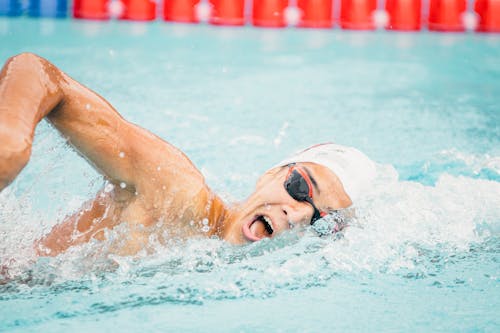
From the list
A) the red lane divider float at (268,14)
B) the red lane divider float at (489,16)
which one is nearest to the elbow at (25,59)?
the red lane divider float at (268,14)

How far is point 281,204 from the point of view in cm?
229

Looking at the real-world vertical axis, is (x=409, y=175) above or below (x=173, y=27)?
below

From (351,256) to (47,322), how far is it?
1.00 m

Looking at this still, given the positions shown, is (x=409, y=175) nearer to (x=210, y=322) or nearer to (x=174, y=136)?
(x=174, y=136)

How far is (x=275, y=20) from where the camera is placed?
22.6ft

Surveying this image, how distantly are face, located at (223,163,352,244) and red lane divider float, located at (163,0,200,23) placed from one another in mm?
4649

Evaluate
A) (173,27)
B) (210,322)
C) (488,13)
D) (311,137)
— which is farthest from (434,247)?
(488,13)

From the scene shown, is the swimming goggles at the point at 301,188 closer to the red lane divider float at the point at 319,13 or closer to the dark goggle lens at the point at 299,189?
the dark goggle lens at the point at 299,189

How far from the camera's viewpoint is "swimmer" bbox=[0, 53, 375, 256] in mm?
1858

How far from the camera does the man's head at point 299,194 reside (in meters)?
2.26

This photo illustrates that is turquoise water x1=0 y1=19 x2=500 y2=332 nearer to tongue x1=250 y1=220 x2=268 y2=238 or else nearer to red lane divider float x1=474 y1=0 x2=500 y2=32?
tongue x1=250 y1=220 x2=268 y2=238

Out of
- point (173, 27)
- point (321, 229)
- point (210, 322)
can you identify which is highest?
point (173, 27)

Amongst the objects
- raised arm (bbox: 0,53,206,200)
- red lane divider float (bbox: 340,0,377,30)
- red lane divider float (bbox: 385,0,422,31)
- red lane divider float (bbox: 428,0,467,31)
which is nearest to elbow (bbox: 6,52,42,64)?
raised arm (bbox: 0,53,206,200)

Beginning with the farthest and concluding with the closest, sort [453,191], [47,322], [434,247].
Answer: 1. [453,191]
2. [434,247]
3. [47,322]
